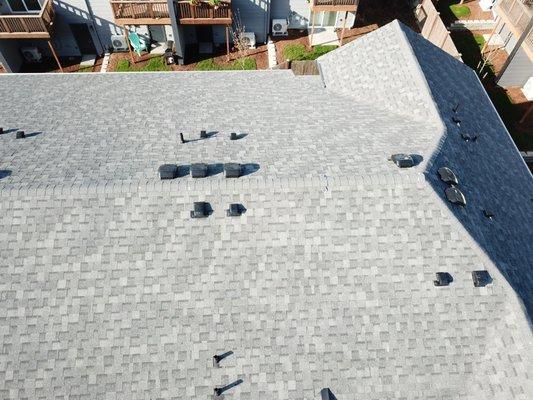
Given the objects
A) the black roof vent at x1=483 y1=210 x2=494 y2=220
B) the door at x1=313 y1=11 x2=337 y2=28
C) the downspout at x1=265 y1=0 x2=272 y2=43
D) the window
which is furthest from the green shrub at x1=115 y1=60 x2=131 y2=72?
the black roof vent at x1=483 y1=210 x2=494 y2=220

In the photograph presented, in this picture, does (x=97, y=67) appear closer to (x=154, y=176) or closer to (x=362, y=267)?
(x=154, y=176)

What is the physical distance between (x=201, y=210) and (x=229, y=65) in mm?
23841

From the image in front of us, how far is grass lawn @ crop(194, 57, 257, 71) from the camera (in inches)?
1346

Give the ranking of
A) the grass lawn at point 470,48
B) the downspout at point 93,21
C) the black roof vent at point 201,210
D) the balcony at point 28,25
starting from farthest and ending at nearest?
the grass lawn at point 470,48, the downspout at point 93,21, the balcony at point 28,25, the black roof vent at point 201,210

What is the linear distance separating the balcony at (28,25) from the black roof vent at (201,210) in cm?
2560

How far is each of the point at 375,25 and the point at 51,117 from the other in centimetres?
3185

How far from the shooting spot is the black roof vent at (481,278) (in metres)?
14.0

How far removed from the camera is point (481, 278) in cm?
1404

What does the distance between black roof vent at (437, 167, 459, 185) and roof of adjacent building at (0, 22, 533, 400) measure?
1.48 ft

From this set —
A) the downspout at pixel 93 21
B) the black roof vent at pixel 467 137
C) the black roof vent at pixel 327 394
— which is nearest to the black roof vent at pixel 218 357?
the black roof vent at pixel 327 394

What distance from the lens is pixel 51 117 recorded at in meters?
19.5

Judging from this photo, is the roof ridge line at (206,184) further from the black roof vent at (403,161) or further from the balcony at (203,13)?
the balcony at (203,13)

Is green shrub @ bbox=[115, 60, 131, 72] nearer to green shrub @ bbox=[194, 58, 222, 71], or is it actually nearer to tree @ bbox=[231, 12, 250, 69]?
green shrub @ bbox=[194, 58, 222, 71]

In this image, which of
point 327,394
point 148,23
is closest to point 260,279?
point 327,394
